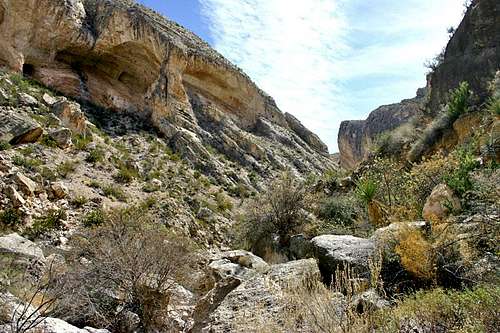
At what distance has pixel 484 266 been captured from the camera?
14.4 ft

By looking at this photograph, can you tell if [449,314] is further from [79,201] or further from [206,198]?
[206,198]

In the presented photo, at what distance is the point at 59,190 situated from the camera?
1252cm

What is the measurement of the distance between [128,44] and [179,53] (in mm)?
3028

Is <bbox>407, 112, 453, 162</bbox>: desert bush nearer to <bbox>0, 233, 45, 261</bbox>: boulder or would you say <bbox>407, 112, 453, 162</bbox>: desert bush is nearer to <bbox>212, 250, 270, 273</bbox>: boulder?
<bbox>212, 250, 270, 273</bbox>: boulder

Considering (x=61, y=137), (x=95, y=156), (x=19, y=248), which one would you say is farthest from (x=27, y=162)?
(x=19, y=248)

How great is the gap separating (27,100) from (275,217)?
11.9 metres

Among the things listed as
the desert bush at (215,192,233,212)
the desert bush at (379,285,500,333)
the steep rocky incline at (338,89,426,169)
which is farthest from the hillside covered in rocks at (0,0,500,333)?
the steep rocky incline at (338,89,426,169)

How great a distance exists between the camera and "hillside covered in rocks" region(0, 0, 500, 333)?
15.3 ft

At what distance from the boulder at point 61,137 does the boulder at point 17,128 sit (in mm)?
572

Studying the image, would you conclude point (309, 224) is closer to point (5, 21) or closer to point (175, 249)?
point (175, 249)

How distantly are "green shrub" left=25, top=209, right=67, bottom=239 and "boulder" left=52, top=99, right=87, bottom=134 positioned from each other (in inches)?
267

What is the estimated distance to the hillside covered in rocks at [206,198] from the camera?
15.3 feet

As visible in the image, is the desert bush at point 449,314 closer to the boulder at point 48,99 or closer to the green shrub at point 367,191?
the green shrub at point 367,191

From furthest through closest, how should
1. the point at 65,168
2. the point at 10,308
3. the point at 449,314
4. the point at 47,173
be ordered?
the point at 65,168 → the point at 47,173 → the point at 10,308 → the point at 449,314
